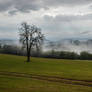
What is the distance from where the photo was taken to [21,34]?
57188 millimetres

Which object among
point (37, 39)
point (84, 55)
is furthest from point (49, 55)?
point (37, 39)

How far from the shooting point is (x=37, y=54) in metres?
110

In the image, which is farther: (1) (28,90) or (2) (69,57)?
(2) (69,57)

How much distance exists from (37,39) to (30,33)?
3.67 m

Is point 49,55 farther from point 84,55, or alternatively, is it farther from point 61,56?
point 84,55

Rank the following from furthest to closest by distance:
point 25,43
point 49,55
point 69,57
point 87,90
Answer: point 49,55, point 69,57, point 25,43, point 87,90

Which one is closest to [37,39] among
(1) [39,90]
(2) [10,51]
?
(1) [39,90]

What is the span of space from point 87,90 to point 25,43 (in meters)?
39.7

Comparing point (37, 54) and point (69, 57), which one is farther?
point (37, 54)

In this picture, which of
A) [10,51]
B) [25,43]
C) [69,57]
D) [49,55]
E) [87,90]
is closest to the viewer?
[87,90]

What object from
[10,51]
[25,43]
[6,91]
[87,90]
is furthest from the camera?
[10,51]

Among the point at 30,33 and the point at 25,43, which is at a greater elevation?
the point at 30,33

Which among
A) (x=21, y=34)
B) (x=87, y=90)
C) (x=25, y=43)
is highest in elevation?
(x=21, y=34)

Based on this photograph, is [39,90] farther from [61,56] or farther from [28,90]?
[61,56]
